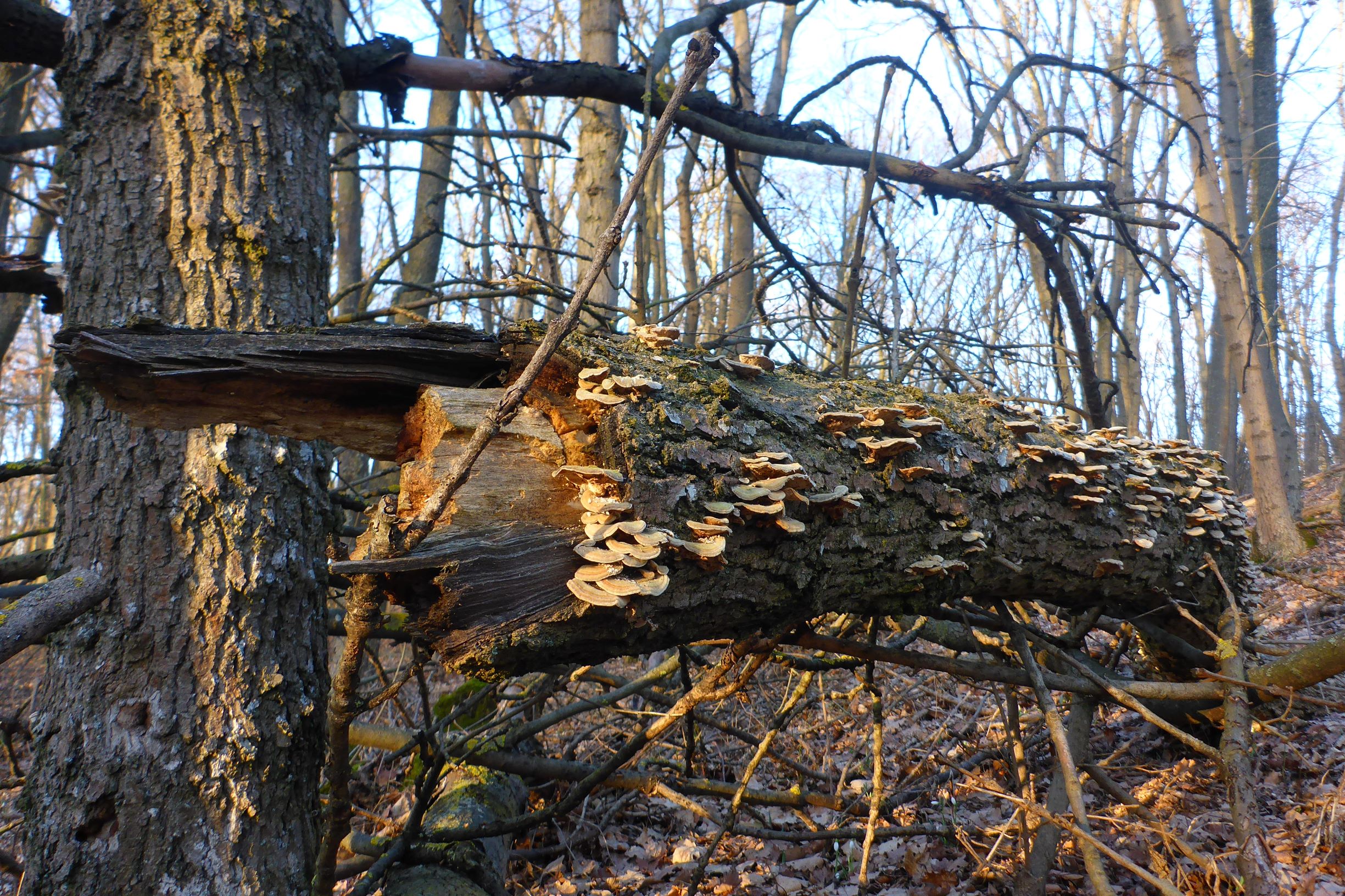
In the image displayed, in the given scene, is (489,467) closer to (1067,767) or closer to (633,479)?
(633,479)

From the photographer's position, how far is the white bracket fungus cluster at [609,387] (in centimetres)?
155

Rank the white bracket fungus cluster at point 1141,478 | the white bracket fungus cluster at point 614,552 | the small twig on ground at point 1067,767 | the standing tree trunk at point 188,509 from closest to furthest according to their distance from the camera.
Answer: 1. the white bracket fungus cluster at point 614,552
2. the small twig on ground at point 1067,767
3. the standing tree trunk at point 188,509
4. the white bracket fungus cluster at point 1141,478

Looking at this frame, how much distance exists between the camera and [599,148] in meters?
6.23

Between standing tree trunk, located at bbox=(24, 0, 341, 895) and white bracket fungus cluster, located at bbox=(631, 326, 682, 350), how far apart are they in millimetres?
1028

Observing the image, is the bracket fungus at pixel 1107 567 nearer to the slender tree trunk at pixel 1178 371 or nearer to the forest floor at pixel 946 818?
the forest floor at pixel 946 818

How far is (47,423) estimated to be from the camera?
17.4 metres

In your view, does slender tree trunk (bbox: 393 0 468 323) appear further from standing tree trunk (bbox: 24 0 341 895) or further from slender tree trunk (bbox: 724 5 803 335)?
standing tree trunk (bbox: 24 0 341 895)

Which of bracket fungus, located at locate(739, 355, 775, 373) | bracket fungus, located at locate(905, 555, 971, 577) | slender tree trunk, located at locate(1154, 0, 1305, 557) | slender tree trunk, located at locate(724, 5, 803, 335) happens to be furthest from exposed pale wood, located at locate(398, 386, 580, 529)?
slender tree trunk, located at locate(1154, 0, 1305, 557)

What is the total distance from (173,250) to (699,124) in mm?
2206

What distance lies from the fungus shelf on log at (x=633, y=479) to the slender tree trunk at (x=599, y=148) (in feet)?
14.2

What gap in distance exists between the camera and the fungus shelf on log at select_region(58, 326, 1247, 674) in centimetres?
137

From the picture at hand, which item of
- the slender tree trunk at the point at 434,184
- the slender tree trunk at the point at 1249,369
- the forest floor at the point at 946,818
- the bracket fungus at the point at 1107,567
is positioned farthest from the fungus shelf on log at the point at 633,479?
the slender tree trunk at the point at 1249,369

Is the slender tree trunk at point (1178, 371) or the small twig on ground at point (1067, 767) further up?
the slender tree trunk at point (1178, 371)

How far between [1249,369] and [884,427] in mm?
8802
